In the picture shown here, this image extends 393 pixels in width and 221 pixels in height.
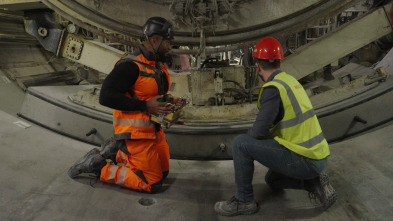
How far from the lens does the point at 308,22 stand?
11.7ft

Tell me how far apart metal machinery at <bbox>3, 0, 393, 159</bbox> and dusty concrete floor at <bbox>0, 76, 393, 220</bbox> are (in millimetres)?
282

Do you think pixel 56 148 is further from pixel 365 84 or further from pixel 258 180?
pixel 365 84

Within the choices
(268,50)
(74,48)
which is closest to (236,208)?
(268,50)

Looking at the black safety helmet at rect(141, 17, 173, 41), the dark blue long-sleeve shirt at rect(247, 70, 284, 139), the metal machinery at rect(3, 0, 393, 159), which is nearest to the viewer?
the dark blue long-sleeve shirt at rect(247, 70, 284, 139)

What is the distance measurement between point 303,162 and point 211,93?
181cm

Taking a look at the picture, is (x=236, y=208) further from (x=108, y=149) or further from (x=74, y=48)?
(x=74, y=48)

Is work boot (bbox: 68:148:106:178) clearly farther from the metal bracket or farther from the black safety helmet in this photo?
the metal bracket

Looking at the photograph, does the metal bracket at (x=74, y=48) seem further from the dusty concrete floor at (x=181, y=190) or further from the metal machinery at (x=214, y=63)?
the dusty concrete floor at (x=181, y=190)

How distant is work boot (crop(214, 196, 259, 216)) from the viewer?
2217 millimetres

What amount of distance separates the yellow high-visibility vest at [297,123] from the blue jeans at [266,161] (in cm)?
5

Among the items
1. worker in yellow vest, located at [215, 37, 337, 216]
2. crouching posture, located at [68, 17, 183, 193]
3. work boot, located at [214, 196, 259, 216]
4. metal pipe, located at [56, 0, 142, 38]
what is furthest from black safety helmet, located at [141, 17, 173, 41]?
work boot, located at [214, 196, 259, 216]

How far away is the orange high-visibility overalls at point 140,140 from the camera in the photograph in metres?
2.41

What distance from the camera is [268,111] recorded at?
1.97 metres

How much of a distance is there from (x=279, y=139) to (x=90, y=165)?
1644 millimetres
